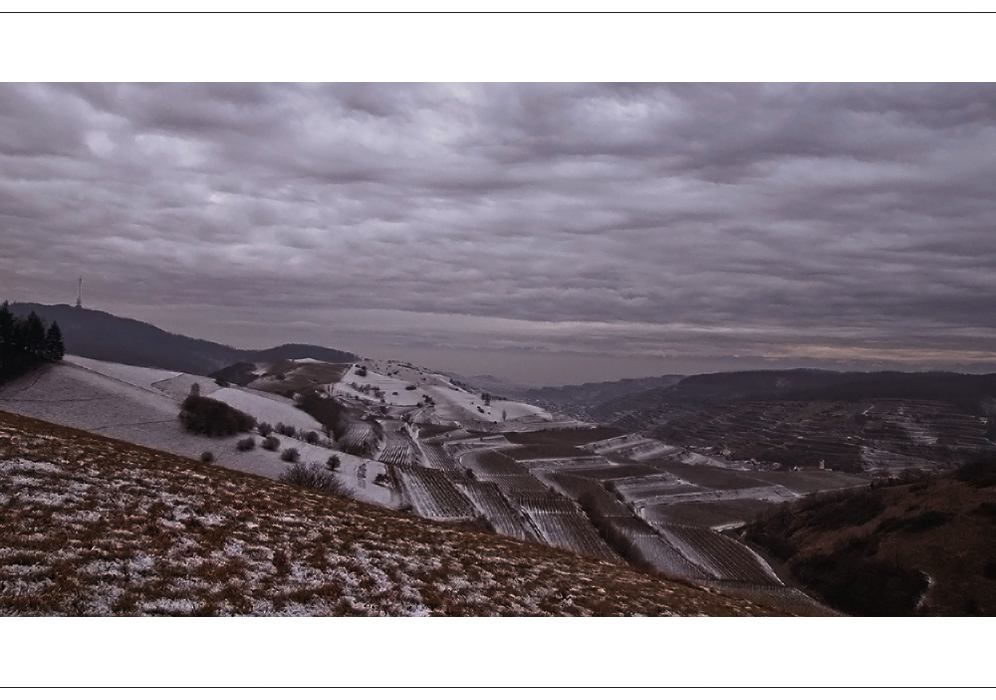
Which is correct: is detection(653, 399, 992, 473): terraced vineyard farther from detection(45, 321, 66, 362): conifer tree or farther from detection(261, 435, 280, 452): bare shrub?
detection(45, 321, 66, 362): conifer tree

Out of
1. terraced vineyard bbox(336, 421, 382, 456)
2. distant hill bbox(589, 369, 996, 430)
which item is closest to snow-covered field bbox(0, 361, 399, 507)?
terraced vineyard bbox(336, 421, 382, 456)

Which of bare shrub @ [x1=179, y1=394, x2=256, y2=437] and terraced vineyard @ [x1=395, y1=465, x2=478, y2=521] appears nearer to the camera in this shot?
terraced vineyard @ [x1=395, y1=465, x2=478, y2=521]

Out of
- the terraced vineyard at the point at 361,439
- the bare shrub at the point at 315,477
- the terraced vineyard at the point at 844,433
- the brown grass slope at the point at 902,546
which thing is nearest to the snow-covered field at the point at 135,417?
the bare shrub at the point at 315,477

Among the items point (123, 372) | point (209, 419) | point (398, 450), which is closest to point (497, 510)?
point (209, 419)

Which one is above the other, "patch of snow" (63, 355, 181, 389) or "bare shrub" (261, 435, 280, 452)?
"patch of snow" (63, 355, 181, 389)

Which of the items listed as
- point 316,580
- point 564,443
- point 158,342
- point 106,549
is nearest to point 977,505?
point 316,580
